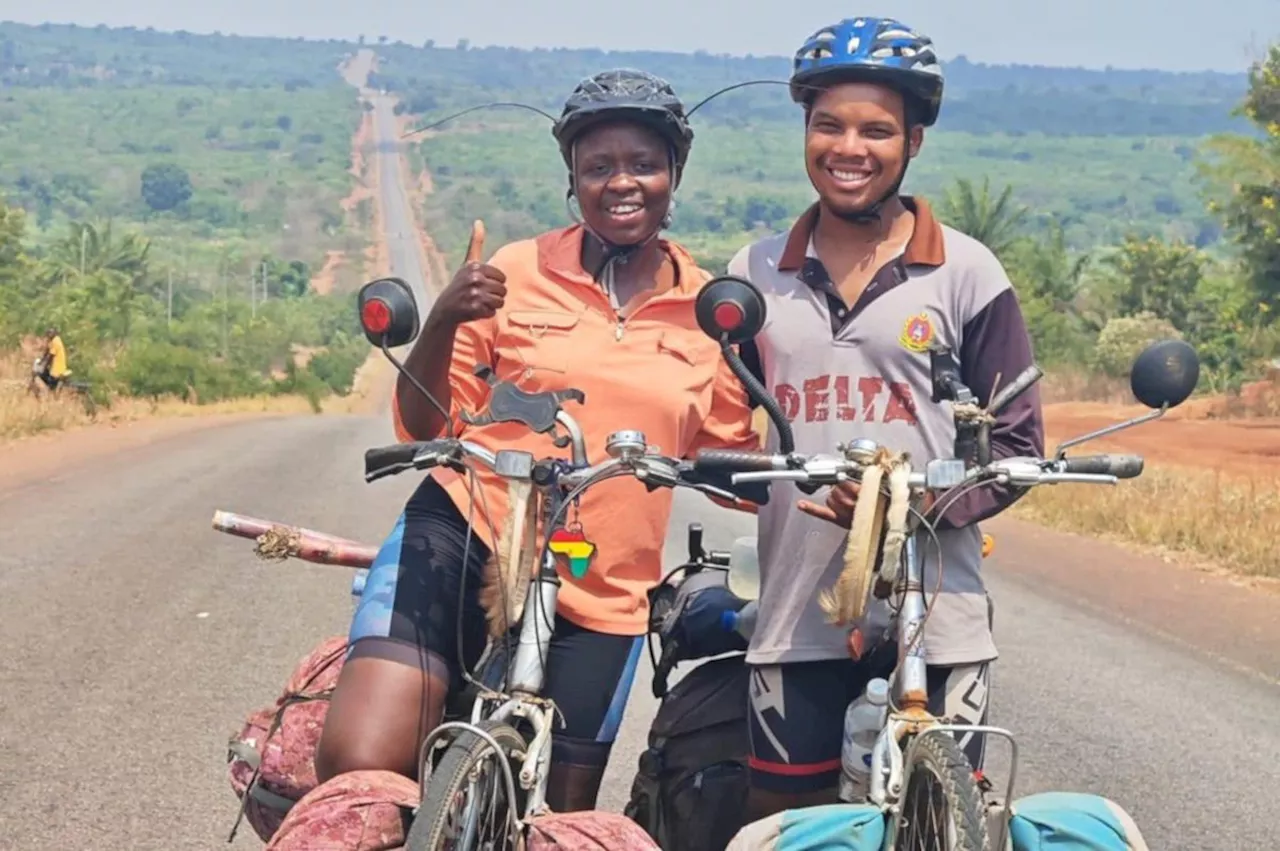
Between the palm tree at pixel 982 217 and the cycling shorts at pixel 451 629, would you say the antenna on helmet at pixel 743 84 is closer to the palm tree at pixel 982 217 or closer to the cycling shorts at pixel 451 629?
the cycling shorts at pixel 451 629

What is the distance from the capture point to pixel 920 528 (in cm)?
333

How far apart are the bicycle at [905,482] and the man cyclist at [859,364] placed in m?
0.20

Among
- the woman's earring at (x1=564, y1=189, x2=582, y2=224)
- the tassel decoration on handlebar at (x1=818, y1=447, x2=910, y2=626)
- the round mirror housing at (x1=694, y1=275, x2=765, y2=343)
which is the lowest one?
the tassel decoration on handlebar at (x1=818, y1=447, x2=910, y2=626)

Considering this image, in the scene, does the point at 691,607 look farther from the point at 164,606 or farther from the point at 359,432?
the point at 359,432

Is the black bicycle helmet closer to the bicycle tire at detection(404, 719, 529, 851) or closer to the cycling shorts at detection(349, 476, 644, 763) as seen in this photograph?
the cycling shorts at detection(349, 476, 644, 763)

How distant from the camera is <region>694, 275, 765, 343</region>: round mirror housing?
305 cm

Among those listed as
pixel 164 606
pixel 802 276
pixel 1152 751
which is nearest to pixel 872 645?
pixel 802 276

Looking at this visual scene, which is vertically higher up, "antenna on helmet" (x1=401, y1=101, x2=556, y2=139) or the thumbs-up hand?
"antenna on helmet" (x1=401, y1=101, x2=556, y2=139)

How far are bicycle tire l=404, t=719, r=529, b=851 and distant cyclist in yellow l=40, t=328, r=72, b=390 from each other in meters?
26.7

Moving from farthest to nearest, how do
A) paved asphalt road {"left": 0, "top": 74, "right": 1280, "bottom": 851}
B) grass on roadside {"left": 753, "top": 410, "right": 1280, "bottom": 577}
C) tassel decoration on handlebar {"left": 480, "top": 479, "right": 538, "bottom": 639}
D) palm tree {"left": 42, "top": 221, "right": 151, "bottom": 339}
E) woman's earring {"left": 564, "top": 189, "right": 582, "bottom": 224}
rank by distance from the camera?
palm tree {"left": 42, "top": 221, "right": 151, "bottom": 339}
grass on roadside {"left": 753, "top": 410, "right": 1280, "bottom": 577}
paved asphalt road {"left": 0, "top": 74, "right": 1280, "bottom": 851}
woman's earring {"left": 564, "top": 189, "right": 582, "bottom": 224}
tassel decoration on handlebar {"left": 480, "top": 479, "right": 538, "bottom": 639}

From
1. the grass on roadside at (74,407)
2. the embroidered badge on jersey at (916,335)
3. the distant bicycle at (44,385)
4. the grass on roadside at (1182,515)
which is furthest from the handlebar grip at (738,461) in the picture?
the distant bicycle at (44,385)

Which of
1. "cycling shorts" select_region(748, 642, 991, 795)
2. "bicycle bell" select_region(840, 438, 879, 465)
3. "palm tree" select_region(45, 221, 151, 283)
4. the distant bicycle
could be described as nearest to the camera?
"bicycle bell" select_region(840, 438, 879, 465)

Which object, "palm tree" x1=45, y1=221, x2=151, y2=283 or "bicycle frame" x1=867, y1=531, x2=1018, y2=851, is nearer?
"bicycle frame" x1=867, y1=531, x2=1018, y2=851

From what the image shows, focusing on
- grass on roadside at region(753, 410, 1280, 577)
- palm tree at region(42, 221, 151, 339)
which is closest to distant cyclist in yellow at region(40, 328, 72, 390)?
palm tree at region(42, 221, 151, 339)
